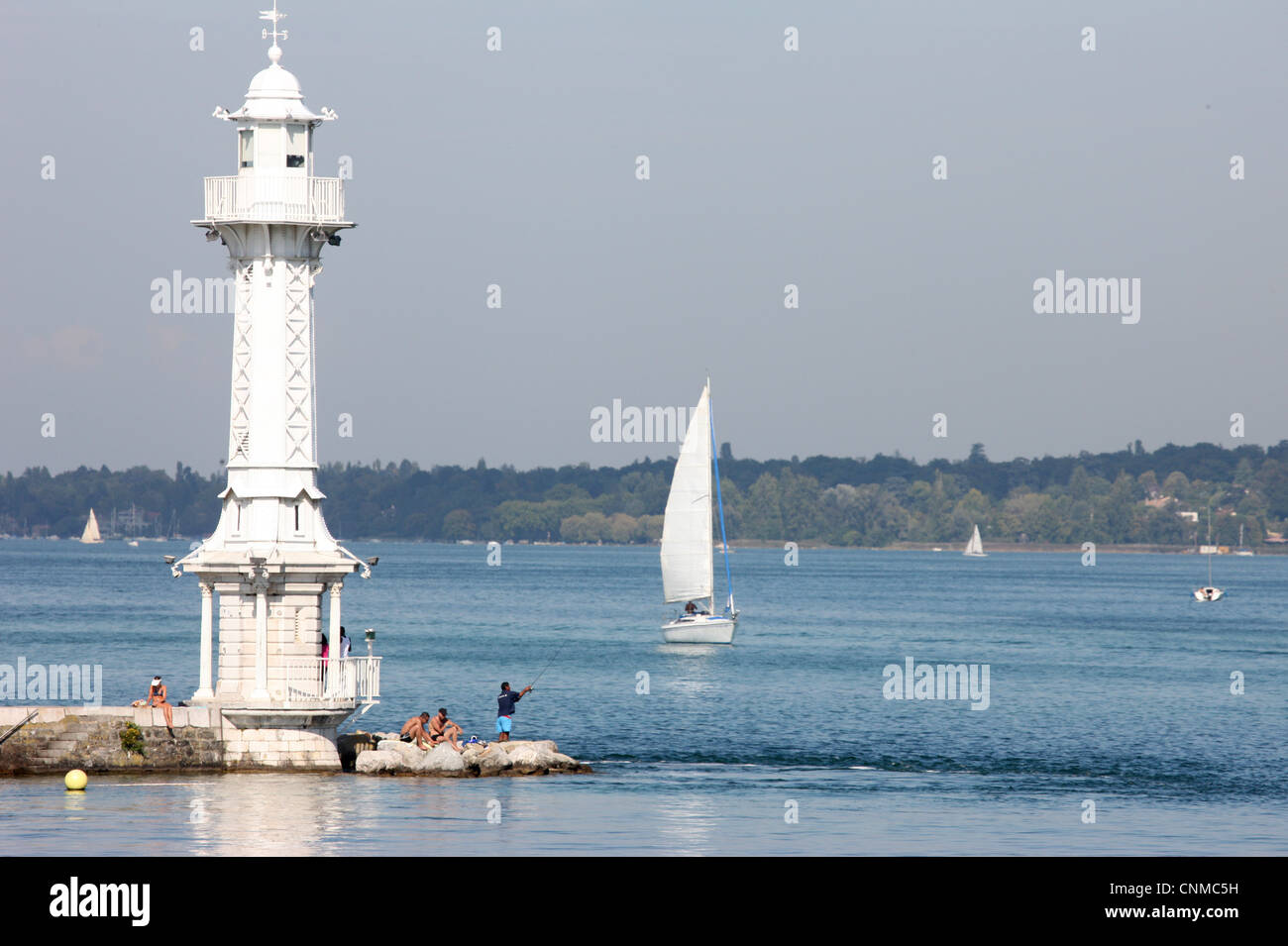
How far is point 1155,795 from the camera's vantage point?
3791 cm

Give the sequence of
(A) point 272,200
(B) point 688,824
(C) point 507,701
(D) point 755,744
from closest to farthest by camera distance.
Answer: (B) point 688,824, (A) point 272,200, (C) point 507,701, (D) point 755,744

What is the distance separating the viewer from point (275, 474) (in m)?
33.5

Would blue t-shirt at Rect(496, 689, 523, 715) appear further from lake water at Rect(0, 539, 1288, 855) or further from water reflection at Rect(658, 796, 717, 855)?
water reflection at Rect(658, 796, 717, 855)

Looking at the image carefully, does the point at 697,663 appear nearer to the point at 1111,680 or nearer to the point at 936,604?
the point at 1111,680

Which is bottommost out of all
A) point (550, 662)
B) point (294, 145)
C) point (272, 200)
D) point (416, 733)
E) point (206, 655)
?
point (550, 662)

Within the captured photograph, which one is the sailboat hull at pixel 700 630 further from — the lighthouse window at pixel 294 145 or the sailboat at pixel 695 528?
the lighthouse window at pixel 294 145

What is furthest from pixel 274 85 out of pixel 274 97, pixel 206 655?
pixel 206 655

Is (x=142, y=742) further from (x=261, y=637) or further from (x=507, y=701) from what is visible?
(x=507, y=701)

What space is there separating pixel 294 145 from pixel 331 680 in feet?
32.5

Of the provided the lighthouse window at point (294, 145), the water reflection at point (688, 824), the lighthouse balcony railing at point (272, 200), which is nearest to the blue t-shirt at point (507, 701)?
the water reflection at point (688, 824)

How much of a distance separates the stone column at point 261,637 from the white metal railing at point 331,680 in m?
0.44

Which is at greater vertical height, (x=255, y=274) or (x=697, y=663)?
(x=255, y=274)

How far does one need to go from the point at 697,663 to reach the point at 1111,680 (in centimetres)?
1690

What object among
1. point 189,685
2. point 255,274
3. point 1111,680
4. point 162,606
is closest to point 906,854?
point 255,274
